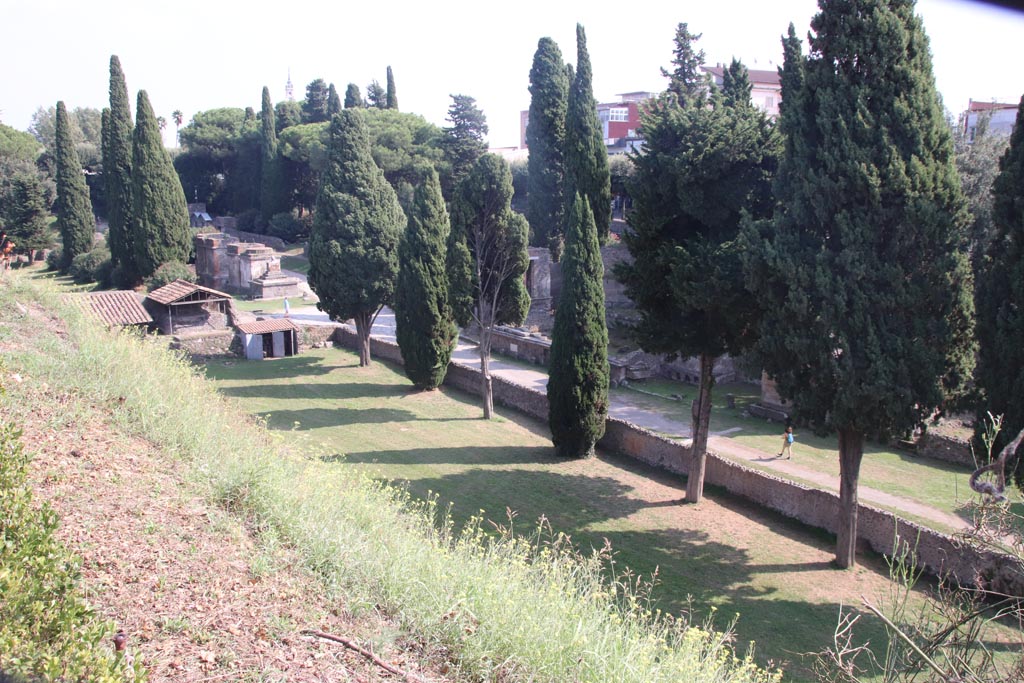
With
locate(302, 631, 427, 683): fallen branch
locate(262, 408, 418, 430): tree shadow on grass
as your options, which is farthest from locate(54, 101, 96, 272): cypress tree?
locate(302, 631, 427, 683): fallen branch

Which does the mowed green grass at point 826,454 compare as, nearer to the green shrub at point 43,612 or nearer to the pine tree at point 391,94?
the green shrub at point 43,612

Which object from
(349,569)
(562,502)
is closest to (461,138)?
(562,502)

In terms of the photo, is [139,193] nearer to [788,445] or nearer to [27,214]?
[27,214]

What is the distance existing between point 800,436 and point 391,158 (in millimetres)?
33282

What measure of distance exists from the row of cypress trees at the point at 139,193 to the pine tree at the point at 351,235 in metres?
13.8

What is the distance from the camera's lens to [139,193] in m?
33.6

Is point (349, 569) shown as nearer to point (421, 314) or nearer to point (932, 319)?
point (932, 319)

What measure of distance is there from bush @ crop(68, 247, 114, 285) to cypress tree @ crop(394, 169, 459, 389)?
903 inches

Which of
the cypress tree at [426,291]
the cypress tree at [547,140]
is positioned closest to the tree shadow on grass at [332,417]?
the cypress tree at [426,291]

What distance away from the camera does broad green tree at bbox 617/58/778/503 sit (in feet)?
41.2

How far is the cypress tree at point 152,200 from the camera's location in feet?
109

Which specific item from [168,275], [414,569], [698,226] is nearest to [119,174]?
[168,275]

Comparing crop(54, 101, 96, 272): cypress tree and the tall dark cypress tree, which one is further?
crop(54, 101, 96, 272): cypress tree

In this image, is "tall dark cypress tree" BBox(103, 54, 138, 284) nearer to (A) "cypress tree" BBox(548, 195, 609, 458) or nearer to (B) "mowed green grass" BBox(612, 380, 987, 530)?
(B) "mowed green grass" BBox(612, 380, 987, 530)
